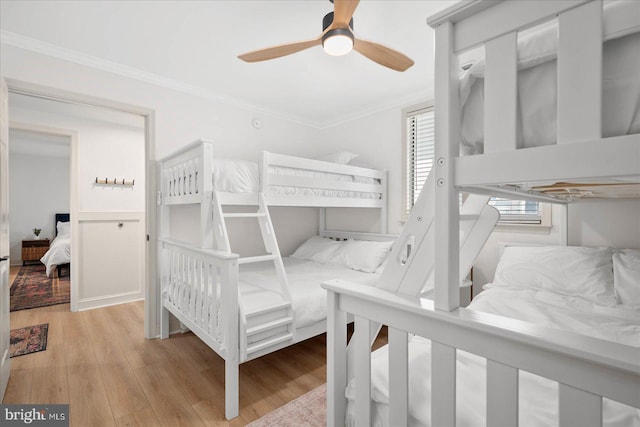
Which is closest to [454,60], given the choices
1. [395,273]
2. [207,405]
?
[395,273]

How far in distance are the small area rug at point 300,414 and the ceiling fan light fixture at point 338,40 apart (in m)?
2.08

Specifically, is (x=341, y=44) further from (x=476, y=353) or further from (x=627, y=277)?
(x=627, y=277)

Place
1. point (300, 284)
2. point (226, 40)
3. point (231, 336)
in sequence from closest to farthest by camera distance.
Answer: point (231, 336) < point (226, 40) < point (300, 284)

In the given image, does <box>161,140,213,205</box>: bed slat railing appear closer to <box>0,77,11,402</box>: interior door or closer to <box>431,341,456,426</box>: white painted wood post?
<box>0,77,11,402</box>: interior door

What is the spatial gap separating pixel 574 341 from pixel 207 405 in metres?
1.87

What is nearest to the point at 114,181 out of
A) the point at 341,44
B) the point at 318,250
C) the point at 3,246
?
the point at 3,246

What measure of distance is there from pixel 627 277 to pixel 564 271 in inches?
10.6

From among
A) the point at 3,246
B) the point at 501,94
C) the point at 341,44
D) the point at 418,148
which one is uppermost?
the point at 341,44

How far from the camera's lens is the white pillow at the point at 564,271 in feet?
5.32

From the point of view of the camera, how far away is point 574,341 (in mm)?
519

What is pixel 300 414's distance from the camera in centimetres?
166

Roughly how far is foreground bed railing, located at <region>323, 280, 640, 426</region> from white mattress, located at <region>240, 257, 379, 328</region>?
3.11ft

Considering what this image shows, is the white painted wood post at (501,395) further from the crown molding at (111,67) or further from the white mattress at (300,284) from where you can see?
the crown molding at (111,67)

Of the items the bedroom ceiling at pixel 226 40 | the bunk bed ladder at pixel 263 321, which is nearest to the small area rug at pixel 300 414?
the bunk bed ladder at pixel 263 321
